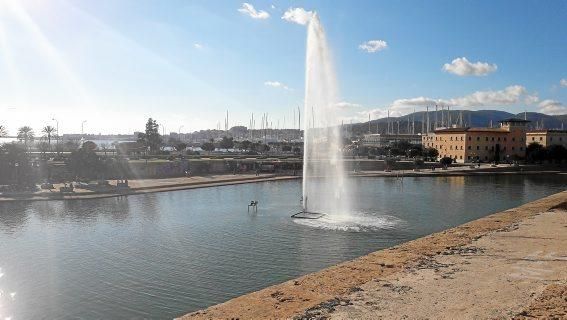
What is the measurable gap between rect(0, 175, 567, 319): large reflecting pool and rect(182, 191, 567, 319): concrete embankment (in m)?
2.79

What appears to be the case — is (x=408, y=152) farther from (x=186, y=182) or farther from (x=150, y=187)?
(x=150, y=187)

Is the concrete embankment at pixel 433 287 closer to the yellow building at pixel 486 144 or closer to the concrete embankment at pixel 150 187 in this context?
the concrete embankment at pixel 150 187

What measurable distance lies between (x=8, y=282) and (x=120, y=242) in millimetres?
7594

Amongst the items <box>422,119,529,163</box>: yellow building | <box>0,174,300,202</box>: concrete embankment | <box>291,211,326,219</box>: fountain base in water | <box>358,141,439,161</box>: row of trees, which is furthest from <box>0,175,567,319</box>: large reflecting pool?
<box>422,119,529,163</box>: yellow building

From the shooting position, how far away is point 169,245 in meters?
25.7

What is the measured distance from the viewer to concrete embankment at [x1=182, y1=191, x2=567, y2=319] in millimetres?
13312

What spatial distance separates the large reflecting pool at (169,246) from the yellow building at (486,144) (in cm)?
7095

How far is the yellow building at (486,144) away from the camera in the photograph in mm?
113312

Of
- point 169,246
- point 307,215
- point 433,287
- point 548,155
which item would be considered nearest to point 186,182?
point 307,215

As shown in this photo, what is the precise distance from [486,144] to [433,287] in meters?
108

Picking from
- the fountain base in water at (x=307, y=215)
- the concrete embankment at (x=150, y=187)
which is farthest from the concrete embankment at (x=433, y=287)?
the concrete embankment at (x=150, y=187)

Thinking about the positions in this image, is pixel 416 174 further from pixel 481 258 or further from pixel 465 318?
pixel 465 318

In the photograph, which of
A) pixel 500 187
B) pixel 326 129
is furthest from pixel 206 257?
pixel 500 187

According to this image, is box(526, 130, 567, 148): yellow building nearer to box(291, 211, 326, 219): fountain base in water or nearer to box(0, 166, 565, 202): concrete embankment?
box(0, 166, 565, 202): concrete embankment
